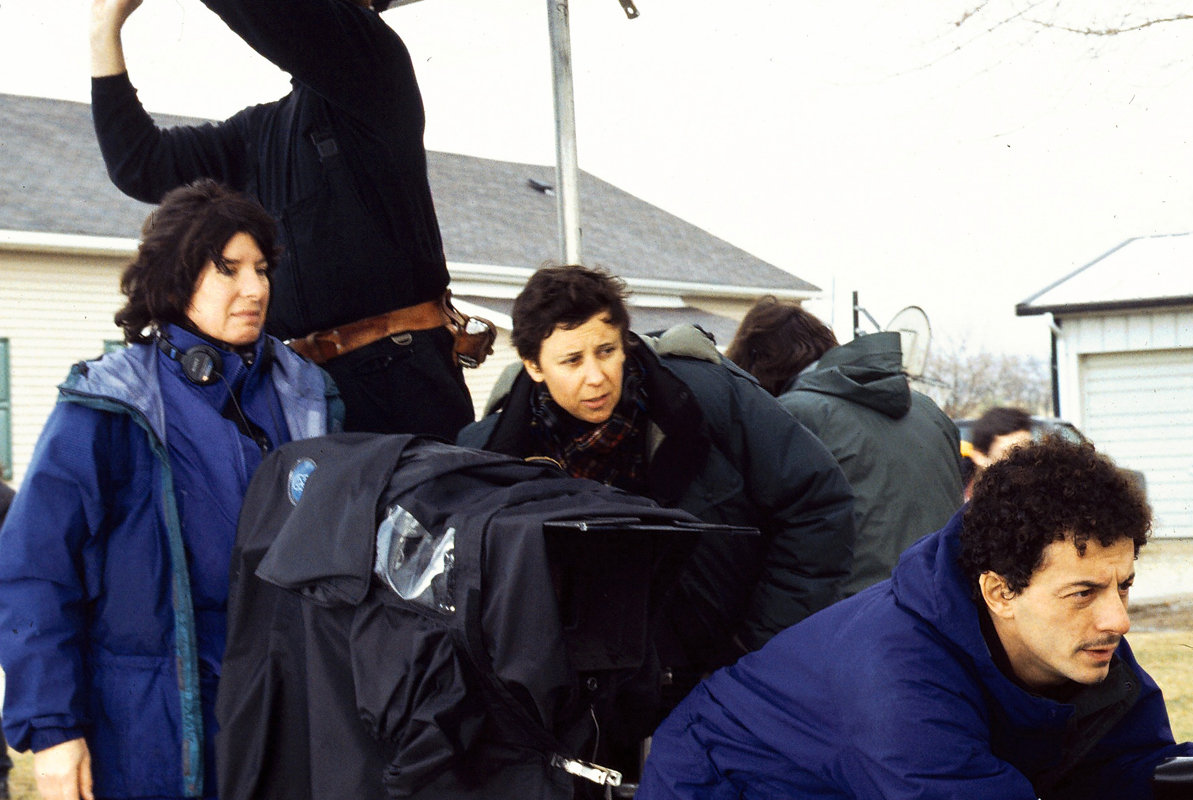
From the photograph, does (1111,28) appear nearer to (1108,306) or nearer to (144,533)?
(144,533)

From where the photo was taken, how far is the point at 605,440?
8.45 ft

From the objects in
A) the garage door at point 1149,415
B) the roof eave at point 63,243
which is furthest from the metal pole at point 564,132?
the garage door at point 1149,415

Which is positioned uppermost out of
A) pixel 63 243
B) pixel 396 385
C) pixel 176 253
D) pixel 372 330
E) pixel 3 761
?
pixel 63 243

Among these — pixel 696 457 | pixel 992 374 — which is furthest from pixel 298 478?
pixel 992 374

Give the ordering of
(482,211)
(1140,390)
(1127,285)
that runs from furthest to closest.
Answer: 1. (482,211)
2. (1140,390)
3. (1127,285)

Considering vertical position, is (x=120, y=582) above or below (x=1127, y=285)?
below

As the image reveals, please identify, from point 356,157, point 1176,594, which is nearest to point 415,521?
point 356,157

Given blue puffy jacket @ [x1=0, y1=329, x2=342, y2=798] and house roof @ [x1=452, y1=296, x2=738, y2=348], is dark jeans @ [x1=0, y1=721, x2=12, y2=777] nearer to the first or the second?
blue puffy jacket @ [x1=0, y1=329, x2=342, y2=798]

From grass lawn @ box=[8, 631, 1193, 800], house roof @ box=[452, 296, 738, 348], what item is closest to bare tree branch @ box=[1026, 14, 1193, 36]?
grass lawn @ box=[8, 631, 1193, 800]

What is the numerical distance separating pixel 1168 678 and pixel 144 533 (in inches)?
245

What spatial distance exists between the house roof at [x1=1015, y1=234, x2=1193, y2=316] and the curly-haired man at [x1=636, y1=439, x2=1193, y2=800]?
47.1ft

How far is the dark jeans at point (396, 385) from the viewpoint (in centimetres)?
272

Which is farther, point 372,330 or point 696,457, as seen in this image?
point 372,330

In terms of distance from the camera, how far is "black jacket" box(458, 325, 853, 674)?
2516 millimetres
